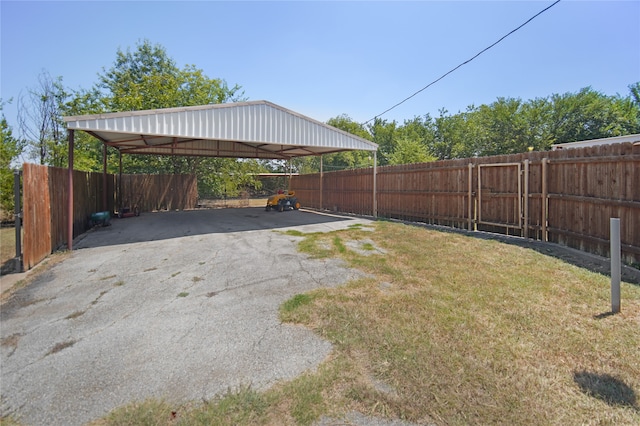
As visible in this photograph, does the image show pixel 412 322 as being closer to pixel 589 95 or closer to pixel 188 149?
pixel 188 149

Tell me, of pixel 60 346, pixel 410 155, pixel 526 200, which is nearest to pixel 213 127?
pixel 60 346

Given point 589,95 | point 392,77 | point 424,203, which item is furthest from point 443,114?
point 424,203

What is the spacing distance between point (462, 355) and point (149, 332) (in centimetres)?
307

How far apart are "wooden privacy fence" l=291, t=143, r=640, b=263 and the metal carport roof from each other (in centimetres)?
262

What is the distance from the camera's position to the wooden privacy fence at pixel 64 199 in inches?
225

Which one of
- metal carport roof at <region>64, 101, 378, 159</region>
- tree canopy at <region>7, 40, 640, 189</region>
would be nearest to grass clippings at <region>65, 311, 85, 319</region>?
metal carport roof at <region>64, 101, 378, 159</region>

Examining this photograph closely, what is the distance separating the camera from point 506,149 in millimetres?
24703

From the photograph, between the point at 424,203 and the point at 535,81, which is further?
the point at 535,81

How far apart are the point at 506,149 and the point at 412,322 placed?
26.4 metres

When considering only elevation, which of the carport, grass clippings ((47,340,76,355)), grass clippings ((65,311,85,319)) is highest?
the carport

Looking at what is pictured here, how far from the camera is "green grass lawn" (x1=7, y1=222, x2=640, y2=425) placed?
78.5 inches

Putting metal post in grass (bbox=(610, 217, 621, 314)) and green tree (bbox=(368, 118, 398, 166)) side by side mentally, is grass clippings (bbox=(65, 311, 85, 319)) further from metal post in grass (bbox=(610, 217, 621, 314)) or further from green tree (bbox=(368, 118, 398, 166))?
green tree (bbox=(368, 118, 398, 166))

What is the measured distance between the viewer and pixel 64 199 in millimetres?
7570

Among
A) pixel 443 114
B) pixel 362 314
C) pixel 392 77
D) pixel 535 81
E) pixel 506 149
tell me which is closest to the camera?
pixel 362 314
